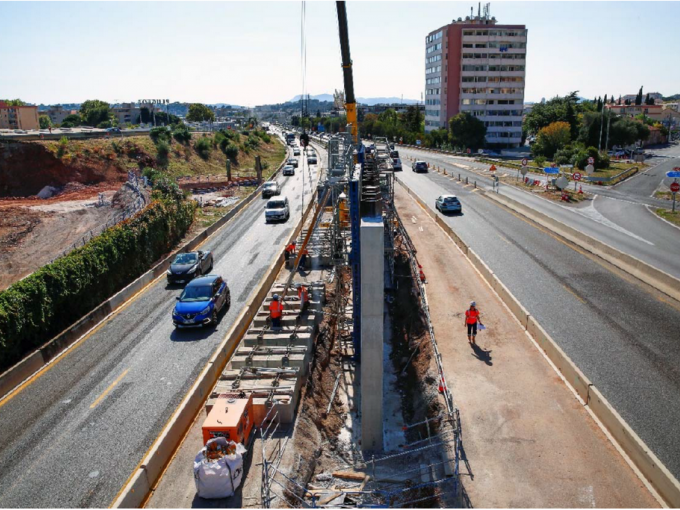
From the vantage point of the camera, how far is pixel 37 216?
48.8 metres

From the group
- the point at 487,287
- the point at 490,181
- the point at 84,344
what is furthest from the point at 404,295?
the point at 490,181

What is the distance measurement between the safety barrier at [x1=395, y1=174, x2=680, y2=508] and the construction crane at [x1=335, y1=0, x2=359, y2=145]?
18862mm

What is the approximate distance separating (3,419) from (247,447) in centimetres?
741

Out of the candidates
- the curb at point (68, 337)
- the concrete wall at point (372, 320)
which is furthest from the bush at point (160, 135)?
the concrete wall at point (372, 320)

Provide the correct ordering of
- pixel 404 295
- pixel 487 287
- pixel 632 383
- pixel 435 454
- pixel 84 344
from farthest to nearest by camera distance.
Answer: pixel 404 295, pixel 487 287, pixel 84 344, pixel 632 383, pixel 435 454

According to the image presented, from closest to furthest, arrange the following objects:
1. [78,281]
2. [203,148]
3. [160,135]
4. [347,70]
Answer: [78,281], [347,70], [160,135], [203,148]

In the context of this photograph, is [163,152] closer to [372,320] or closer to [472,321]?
[472,321]

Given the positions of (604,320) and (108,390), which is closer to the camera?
(108,390)

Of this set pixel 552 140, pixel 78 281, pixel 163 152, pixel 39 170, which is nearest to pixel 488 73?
pixel 552 140

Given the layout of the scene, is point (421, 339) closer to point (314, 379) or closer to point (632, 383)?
point (314, 379)

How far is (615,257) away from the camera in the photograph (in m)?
27.4

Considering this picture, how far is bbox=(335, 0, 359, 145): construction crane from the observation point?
120 ft

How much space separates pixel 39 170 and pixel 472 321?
65027mm

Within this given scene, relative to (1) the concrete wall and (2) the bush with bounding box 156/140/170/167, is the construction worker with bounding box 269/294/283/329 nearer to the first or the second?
(1) the concrete wall
